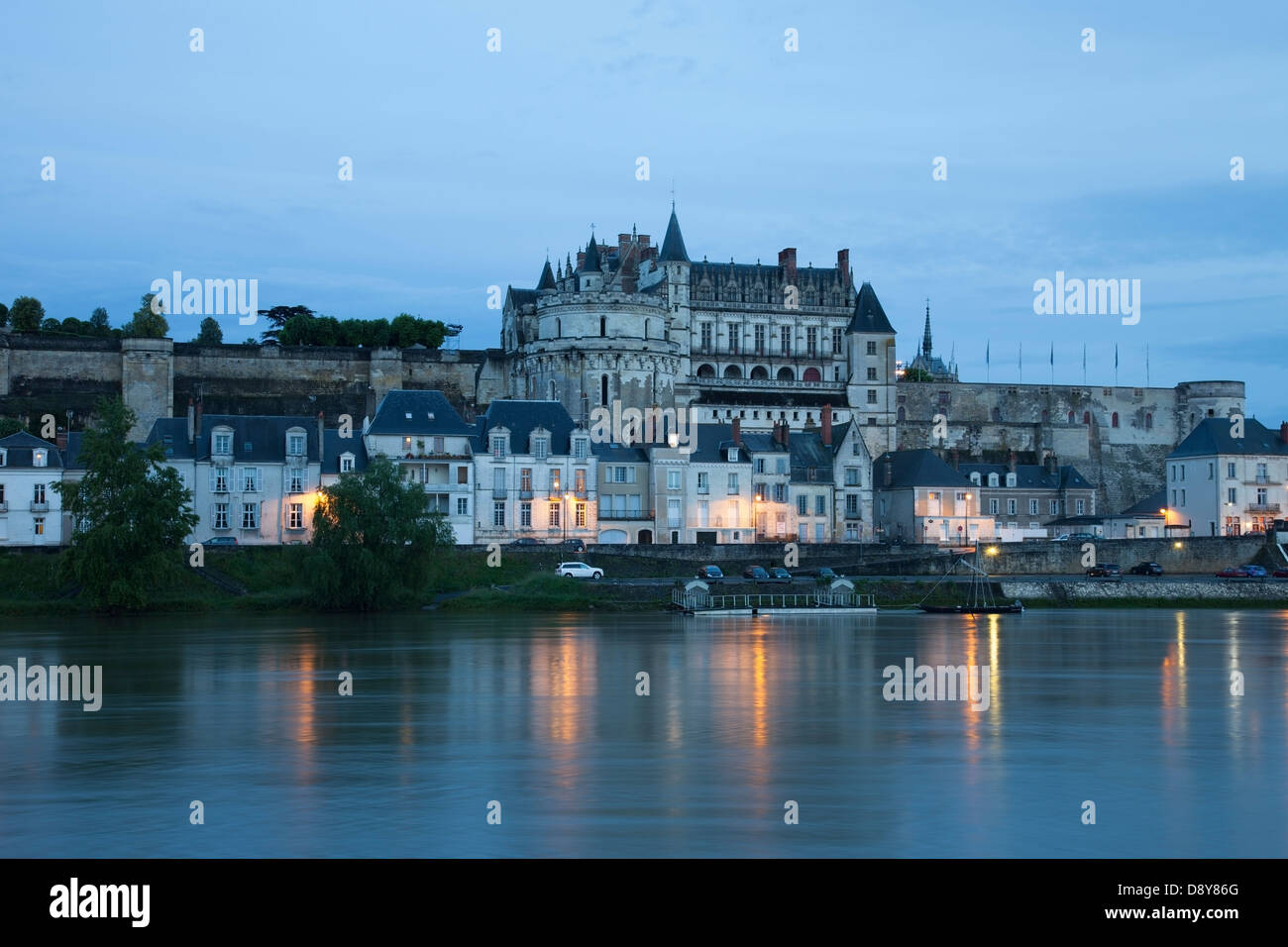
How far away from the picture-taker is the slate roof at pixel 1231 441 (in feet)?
210

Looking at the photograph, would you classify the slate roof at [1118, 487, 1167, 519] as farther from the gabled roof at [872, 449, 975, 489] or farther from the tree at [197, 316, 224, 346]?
the tree at [197, 316, 224, 346]

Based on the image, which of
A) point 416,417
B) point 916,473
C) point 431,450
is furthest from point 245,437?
point 916,473

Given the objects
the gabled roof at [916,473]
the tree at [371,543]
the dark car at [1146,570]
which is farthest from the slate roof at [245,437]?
the dark car at [1146,570]

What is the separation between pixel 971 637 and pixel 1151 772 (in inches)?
755

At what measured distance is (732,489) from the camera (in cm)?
5984

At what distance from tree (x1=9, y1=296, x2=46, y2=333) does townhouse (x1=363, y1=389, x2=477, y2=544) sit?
128 ft

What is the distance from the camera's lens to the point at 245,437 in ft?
177

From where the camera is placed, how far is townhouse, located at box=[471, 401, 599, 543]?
55.5 m

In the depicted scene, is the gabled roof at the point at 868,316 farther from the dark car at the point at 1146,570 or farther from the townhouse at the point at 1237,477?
the dark car at the point at 1146,570

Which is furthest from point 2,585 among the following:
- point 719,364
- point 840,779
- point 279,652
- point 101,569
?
point 719,364

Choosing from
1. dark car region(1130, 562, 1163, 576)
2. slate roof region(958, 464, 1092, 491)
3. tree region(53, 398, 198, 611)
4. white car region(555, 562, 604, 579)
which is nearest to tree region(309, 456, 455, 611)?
tree region(53, 398, 198, 611)

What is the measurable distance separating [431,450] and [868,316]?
128 ft

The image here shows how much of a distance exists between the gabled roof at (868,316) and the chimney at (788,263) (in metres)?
4.40
